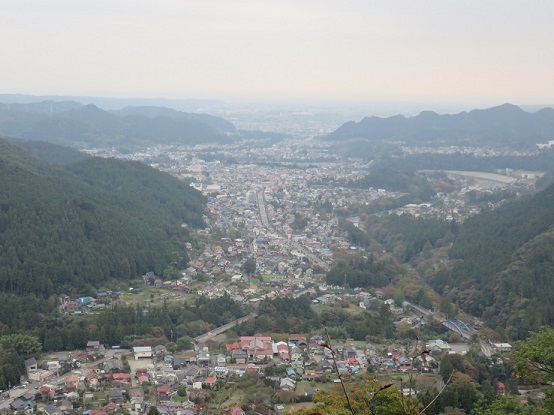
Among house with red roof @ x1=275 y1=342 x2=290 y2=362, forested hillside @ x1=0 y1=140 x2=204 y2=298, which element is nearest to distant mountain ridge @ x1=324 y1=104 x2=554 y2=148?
forested hillside @ x1=0 y1=140 x2=204 y2=298

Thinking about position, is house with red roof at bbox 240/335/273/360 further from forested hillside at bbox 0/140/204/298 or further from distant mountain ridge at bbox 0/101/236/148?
distant mountain ridge at bbox 0/101/236/148

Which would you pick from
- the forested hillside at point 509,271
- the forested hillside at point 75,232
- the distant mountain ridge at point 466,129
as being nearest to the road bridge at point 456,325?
the forested hillside at point 509,271

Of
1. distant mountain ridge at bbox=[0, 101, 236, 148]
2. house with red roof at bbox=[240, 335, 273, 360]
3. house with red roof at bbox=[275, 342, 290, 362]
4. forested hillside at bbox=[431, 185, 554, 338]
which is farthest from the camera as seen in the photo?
distant mountain ridge at bbox=[0, 101, 236, 148]

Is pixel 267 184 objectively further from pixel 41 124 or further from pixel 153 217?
pixel 41 124

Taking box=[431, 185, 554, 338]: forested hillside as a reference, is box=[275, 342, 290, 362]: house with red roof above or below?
below

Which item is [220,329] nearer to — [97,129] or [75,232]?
[75,232]

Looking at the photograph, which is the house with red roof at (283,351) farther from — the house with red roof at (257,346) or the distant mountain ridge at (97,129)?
the distant mountain ridge at (97,129)

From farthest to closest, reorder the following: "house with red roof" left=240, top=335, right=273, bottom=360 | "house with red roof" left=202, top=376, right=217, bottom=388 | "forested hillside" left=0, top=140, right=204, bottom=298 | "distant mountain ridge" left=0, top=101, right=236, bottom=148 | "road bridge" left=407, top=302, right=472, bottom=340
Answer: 1. "distant mountain ridge" left=0, top=101, right=236, bottom=148
2. "forested hillside" left=0, top=140, right=204, bottom=298
3. "road bridge" left=407, top=302, right=472, bottom=340
4. "house with red roof" left=240, top=335, right=273, bottom=360
5. "house with red roof" left=202, top=376, right=217, bottom=388
